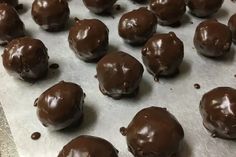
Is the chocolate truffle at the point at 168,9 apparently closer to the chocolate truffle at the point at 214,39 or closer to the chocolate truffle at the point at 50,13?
the chocolate truffle at the point at 214,39

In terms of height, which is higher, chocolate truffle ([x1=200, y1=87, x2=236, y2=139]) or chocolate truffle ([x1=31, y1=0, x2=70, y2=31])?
chocolate truffle ([x1=31, y1=0, x2=70, y2=31])

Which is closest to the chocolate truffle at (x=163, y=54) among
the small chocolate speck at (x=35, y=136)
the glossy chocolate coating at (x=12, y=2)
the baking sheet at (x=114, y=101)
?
the baking sheet at (x=114, y=101)

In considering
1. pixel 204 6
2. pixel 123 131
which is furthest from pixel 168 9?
pixel 123 131

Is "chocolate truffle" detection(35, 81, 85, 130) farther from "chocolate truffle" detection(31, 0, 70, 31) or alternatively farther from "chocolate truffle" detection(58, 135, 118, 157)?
"chocolate truffle" detection(31, 0, 70, 31)

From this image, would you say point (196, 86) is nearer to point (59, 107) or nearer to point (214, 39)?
point (214, 39)

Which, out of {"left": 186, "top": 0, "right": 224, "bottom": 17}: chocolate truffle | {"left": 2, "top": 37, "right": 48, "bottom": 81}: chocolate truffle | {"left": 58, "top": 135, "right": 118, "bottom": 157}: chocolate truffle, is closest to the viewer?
{"left": 58, "top": 135, "right": 118, "bottom": 157}: chocolate truffle

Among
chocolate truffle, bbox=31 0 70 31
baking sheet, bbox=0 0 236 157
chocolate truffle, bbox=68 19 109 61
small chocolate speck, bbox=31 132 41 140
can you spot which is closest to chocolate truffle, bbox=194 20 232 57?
baking sheet, bbox=0 0 236 157
